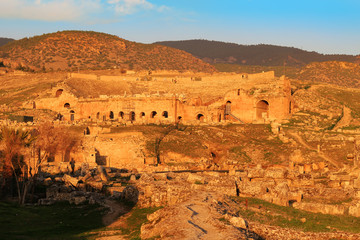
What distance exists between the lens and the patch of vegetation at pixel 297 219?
16500mm

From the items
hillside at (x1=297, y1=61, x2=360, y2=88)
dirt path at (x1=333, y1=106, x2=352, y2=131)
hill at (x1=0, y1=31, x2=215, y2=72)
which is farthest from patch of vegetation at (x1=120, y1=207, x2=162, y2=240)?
hill at (x1=0, y1=31, x2=215, y2=72)

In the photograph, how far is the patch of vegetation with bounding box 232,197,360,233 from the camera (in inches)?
650

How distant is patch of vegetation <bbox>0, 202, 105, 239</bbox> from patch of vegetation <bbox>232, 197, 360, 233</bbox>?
603 cm

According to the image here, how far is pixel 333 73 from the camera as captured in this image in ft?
378

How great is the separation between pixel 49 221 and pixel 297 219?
988 cm

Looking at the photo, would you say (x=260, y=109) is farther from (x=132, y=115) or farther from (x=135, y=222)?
(x=135, y=222)

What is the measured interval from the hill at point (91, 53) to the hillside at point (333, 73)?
27.5 meters

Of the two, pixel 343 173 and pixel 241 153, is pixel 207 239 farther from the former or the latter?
pixel 241 153

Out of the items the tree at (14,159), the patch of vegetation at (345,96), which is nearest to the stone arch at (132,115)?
the patch of vegetation at (345,96)

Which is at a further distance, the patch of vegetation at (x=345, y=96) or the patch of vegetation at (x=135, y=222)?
the patch of vegetation at (x=345, y=96)

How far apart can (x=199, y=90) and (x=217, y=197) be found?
165 feet

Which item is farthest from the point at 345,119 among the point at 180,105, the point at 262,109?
the point at 180,105

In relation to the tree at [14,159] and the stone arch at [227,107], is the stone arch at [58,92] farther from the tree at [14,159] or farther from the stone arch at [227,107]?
the tree at [14,159]

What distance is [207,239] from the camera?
13180 millimetres
